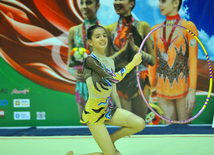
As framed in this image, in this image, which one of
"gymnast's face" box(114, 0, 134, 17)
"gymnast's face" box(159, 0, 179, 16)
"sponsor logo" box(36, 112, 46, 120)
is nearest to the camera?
"gymnast's face" box(159, 0, 179, 16)

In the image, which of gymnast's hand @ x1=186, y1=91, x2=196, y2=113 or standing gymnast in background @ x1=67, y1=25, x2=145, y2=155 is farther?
gymnast's hand @ x1=186, y1=91, x2=196, y2=113

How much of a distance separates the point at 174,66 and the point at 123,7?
146 cm

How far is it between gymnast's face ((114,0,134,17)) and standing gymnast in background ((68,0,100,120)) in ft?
1.20

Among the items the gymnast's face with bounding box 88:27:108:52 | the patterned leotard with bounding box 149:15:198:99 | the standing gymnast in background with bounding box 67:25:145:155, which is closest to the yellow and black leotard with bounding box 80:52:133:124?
the standing gymnast in background with bounding box 67:25:145:155

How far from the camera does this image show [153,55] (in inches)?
201

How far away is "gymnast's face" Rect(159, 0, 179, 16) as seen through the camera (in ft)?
16.4

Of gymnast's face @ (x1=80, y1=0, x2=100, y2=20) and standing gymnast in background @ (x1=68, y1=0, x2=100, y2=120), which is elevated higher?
gymnast's face @ (x1=80, y1=0, x2=100, y2=20)

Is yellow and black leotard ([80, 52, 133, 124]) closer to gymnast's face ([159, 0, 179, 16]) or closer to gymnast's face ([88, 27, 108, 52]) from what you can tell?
gymnast's face ([88, 27, 108, 52])

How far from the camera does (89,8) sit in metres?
5.18

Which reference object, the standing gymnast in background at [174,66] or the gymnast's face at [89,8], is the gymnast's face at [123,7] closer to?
the gymnast's face at [89,8]

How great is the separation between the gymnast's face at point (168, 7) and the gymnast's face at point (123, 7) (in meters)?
0.55

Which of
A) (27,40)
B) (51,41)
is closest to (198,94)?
(51,41)

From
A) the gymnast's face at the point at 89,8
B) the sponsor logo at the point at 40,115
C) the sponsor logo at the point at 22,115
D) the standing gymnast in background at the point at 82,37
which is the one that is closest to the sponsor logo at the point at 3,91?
the sponsor logo at the point at 22,115

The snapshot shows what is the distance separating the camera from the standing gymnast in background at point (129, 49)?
16.7 feet
